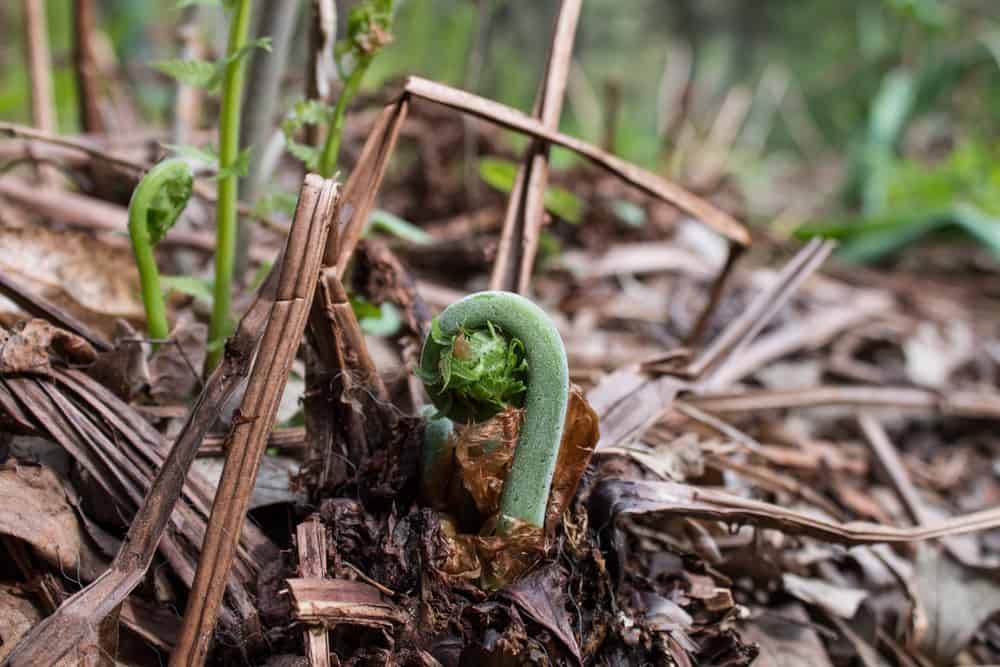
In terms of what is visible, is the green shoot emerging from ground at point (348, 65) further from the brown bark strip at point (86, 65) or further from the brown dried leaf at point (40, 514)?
the brown bark strip at point (86, 65)

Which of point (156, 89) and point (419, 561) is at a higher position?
point (156, 89)

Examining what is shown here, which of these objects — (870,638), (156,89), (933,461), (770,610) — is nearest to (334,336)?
(770,610)

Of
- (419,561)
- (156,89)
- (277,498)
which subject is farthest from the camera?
(156,89)

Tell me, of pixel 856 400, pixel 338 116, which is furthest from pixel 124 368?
pixel 856 400

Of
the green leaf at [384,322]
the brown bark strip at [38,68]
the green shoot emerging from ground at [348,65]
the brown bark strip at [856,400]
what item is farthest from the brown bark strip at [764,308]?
the brown bark strip at [38,68]

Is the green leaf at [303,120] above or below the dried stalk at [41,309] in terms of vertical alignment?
above

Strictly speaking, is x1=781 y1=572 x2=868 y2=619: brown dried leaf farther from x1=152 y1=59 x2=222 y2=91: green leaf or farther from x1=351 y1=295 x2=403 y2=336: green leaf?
x1=152 y1=59 x2=222 y2=91: green leaf

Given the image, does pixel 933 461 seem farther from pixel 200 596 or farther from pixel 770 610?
pixel 200 596
